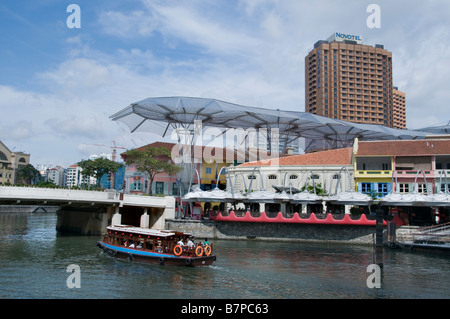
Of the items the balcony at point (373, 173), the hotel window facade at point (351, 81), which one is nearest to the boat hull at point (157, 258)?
the balcony at point (373, 173)

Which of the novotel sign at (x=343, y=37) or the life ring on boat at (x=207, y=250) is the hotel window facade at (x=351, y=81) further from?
the life ring on boat at (x=207, y=250)

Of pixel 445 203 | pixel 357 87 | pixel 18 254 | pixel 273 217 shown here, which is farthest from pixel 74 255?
pixel 357 87

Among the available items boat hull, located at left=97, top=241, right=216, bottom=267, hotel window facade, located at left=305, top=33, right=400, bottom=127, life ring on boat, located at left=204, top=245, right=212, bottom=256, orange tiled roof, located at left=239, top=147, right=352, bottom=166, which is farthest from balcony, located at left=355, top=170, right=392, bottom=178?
hotel window facade, located at left=305, top=33, right=400, bottom=127

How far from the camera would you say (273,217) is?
46750mm

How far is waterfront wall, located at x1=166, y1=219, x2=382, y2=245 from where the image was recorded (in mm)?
45375

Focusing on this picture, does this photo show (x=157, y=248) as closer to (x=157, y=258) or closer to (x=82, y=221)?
(x=157, y=258)

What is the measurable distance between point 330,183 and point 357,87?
88462mm

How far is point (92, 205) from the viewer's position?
47.3 meters

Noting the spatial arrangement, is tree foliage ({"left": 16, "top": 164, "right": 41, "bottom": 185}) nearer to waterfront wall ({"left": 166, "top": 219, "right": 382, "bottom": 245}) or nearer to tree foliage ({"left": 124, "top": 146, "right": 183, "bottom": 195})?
tree foliage ({"left": 124, "top": 146, "right": 183, "bottom": 195})

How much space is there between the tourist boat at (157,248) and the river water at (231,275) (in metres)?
0.64

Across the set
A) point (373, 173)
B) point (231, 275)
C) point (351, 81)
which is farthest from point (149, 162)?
point (351, 81)

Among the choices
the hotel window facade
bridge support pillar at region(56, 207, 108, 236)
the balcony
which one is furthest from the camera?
the hotel window facade

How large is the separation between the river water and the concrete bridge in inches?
201

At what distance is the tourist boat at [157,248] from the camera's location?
97.1 feet
